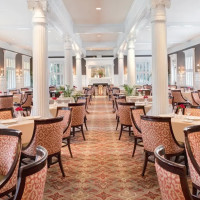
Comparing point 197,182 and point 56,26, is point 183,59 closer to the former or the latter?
point 56,26

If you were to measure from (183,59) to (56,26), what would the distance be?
503 inches

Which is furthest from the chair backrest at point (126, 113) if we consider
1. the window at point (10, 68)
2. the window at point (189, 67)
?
the window at point (189, 67)

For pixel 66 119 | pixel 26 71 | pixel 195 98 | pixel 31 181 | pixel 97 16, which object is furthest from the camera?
pixel 26 71

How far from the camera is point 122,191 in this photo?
3734 mm

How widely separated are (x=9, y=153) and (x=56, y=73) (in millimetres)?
23664

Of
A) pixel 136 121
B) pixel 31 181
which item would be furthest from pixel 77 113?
pixel 31 181

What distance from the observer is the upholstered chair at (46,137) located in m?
3.92

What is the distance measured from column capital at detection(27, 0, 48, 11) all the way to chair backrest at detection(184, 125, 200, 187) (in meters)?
4.59

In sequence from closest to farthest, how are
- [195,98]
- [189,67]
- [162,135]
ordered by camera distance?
[162,135], [195,98], [189,67]

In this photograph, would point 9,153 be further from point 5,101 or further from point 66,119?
point 5,101

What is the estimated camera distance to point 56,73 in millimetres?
26312

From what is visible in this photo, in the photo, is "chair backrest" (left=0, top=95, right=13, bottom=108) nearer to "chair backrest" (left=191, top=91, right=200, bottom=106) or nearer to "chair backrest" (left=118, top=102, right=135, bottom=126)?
"chair backrest" (left=118, top=102, right=135, bottom=126)

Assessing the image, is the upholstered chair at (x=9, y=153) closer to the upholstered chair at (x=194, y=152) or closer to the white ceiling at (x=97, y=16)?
the upholstered chair at (x=194, y=152)

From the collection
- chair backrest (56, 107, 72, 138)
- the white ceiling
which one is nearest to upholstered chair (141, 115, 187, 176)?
chair backrest (56, 107, 72, 138)
